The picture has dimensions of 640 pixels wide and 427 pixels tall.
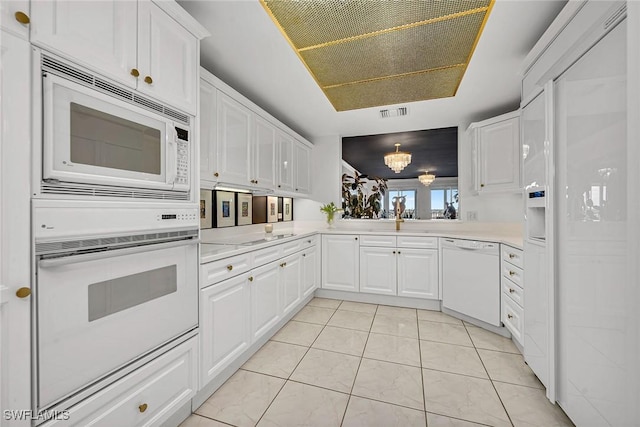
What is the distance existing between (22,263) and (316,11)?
1798mm

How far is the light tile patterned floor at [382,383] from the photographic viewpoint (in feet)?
5.00

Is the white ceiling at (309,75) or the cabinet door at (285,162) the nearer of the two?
the white ceiling at (309,75)

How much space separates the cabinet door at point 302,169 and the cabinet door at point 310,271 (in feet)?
2.89

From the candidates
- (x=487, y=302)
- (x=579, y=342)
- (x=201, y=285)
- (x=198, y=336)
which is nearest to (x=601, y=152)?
(x=579, y=342)

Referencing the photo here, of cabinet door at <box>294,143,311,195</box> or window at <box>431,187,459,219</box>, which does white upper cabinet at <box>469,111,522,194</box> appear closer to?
window at <box>431,187,459,219</box>

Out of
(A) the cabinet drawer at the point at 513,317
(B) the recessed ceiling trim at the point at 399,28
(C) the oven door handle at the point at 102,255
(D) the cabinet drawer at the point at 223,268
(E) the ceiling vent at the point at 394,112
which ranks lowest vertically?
(A) the cabinet drawer at the point at 513,317

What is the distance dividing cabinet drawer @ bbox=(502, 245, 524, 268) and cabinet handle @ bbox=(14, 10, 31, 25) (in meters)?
2.98

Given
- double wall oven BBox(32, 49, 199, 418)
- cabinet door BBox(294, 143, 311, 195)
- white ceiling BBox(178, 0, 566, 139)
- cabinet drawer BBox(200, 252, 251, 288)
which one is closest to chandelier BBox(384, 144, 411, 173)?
white ceiling BBox(178, 0, 566, 139)

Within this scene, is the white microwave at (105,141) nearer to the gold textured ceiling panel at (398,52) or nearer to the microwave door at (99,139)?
the microwave door at (99,139)

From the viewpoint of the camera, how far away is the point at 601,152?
114 cm

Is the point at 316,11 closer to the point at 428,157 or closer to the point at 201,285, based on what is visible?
the point at 201,285

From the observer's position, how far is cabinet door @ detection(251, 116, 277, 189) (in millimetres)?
2654

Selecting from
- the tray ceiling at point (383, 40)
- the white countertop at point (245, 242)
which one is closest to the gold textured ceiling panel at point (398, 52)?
the tray ceiling at point (383, 40)

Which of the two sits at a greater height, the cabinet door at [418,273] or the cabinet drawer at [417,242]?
the cabinet drawer at [417,242]
